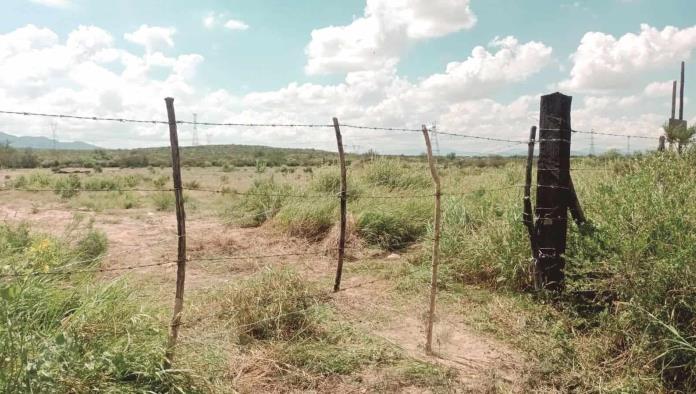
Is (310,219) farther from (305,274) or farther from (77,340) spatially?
(77,340)

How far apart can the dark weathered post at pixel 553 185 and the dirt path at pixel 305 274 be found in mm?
1167

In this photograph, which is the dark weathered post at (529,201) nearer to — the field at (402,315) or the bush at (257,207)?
the field at (402,315)

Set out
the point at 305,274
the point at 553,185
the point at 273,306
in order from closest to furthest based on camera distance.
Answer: the point at 273,306, the point at 553,185, the point at 305,274

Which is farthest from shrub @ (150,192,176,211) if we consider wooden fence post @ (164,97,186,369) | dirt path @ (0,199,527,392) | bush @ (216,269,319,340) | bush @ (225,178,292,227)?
wooden fence post @ (164,97,186,369)

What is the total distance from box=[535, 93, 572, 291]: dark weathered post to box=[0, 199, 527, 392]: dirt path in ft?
3.83

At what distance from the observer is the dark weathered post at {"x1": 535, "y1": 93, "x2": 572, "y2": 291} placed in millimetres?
5164

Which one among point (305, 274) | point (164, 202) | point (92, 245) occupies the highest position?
point (164, 202)

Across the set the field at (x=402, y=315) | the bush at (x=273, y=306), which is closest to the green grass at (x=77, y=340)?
the field at (x=402, y=315)

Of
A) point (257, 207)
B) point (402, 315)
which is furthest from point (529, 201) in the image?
point (257, 207)

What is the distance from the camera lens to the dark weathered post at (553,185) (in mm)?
5164

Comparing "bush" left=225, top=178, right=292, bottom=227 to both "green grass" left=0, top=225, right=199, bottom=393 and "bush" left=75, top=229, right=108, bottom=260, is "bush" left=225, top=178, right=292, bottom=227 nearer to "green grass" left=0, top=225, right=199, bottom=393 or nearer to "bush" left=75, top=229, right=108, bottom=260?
"bush" left=75, top=229, right=108, bottom=260

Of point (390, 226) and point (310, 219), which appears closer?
point (390, 226)

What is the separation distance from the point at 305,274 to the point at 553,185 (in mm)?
3434

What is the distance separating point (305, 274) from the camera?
22.1 ft
